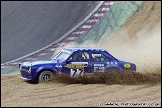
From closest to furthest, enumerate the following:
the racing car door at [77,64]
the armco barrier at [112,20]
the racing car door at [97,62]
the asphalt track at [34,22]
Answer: the racing car door at [77,64]
the racing car door at [97,62]
the asphalt track at [34,22]
the armco barrier at [112,20]

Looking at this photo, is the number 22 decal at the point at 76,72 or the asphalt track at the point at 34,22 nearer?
the number 22 decal at the point at 76,72

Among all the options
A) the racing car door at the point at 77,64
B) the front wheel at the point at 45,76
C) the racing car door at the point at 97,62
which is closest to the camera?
the front wheel at the point at 45,76

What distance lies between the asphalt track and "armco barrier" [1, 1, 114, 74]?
0.73 feet

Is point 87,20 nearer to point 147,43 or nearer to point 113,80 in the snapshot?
point 147,43

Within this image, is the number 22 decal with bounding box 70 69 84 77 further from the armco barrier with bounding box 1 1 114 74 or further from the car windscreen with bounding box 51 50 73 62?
the armco barrier with bounding box 1 1 114 74

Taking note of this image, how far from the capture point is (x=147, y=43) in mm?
17547

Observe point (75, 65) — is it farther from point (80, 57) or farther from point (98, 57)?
point (98, 57)

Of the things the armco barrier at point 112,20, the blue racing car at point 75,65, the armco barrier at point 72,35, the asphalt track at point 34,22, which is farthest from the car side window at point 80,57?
the armco barrier at point 112,20

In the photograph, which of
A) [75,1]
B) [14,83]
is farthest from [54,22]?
[14,83]

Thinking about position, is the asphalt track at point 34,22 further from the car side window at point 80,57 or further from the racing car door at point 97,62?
the racing car door at point 97,62

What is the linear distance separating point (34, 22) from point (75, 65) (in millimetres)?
7610

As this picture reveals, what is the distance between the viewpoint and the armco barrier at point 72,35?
48.9 ft

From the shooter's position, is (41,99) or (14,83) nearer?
(41,99)

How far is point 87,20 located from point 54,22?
171 cm
